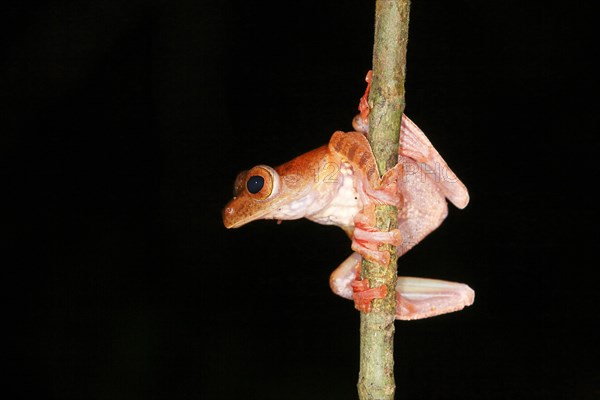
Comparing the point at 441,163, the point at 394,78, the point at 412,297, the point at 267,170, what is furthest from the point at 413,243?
the point at 394,78

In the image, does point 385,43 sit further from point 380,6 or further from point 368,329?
point 368,329

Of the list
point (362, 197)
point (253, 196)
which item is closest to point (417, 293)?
point (362, 197)

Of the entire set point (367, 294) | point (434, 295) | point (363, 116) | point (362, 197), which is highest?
point (363, 116)

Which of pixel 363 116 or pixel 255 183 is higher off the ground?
pixel 363 116

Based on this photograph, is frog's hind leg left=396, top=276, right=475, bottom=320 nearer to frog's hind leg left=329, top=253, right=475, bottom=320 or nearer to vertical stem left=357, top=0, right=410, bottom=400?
frog's hind leg left=329, top=253, right=475, bottom=320

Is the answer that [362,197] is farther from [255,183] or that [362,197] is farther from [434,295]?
[434,295]

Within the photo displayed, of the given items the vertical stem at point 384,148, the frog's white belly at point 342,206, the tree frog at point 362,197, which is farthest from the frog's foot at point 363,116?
the vertical stem at point 384,148
